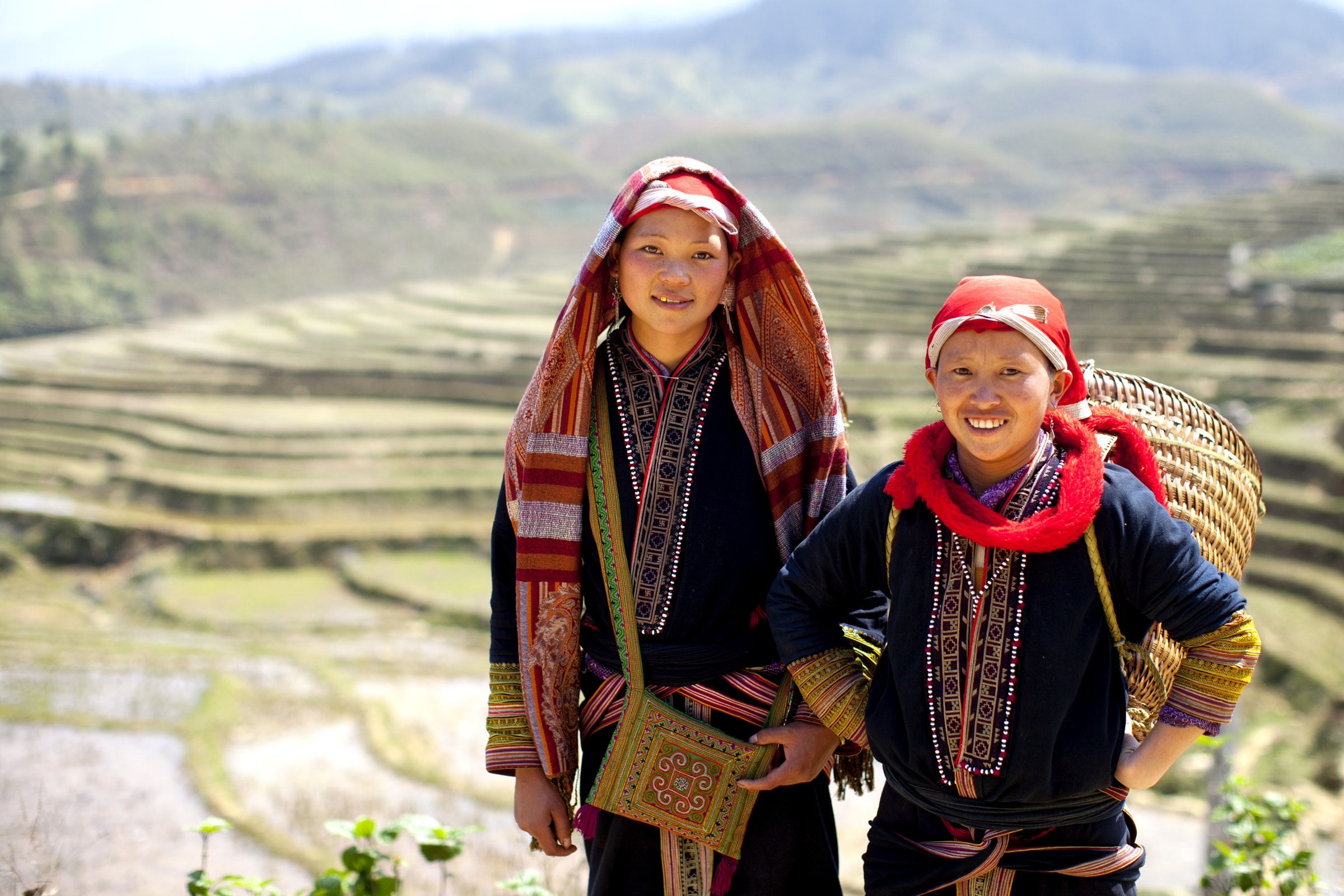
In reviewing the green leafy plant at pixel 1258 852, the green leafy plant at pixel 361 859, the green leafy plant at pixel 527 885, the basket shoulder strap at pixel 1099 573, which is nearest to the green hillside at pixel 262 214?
the green leafy plant at pixel 361 859

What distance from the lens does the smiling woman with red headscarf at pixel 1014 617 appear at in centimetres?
154

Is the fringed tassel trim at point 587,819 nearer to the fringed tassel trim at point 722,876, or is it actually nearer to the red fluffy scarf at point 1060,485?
the fringed tassel trim at point 722,876

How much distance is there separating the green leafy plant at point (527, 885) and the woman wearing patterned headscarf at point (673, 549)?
0.33 m

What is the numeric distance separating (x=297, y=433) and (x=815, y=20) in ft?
573

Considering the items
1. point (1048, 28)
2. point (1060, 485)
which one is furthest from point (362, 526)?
point (1048, 28)

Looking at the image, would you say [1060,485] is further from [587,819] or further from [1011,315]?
[587,819]

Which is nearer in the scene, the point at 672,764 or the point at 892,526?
the point at 892,526

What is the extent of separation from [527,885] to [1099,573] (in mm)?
1362

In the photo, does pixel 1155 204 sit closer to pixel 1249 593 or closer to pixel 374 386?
pixel 374 386

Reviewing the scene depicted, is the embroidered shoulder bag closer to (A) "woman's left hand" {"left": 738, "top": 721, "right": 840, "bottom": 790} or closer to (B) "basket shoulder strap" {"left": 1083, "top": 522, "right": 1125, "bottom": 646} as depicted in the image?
(A) "woman's left hand" {"left": 738, "top": 721, "right": 840, "bottom": 790}

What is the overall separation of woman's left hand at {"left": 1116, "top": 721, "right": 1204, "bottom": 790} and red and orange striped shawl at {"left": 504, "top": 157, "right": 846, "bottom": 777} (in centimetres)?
62

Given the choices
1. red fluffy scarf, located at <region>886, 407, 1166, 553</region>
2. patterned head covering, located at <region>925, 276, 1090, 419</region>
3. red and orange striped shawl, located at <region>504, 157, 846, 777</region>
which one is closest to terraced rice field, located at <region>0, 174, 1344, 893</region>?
red and orange striped shawl, located at <region>504, 157, 846, 777</region>

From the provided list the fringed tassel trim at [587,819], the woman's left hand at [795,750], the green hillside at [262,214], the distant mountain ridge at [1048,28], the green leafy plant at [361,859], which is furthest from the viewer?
the distant mountain ridge at [1048,28]

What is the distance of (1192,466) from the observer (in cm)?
183
